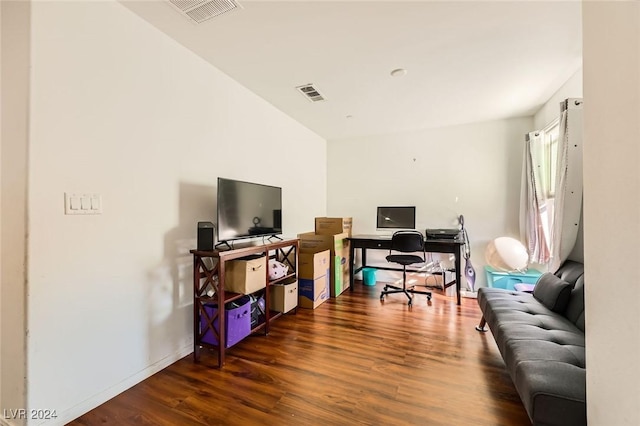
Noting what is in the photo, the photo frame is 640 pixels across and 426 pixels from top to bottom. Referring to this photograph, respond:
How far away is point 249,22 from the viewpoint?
1.88 m

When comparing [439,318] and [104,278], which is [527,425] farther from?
[104,278]

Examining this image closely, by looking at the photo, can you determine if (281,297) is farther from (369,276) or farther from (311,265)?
(369,276)

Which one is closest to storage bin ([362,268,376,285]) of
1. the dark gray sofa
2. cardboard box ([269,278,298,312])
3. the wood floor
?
the wood floor

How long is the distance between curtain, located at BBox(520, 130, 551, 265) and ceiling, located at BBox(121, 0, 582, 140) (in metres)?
0.52

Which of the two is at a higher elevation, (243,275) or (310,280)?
(243,275)

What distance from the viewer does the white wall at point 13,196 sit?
137cm

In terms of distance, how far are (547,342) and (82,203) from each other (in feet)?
9.23

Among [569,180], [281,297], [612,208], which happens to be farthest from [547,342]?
[281,297]

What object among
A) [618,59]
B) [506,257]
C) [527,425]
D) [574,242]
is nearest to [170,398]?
[527,425]

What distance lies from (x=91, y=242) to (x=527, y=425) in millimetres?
2659

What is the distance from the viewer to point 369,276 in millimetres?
4332

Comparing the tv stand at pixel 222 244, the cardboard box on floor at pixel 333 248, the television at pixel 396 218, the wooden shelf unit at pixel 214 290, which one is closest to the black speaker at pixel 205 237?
the wooden shelf unit at pixel 214 290

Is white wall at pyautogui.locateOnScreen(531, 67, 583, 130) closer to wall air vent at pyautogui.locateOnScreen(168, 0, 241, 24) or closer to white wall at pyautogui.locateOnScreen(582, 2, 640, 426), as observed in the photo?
white wall at pyautogui.locateOnScreen(582, 2, 640, 426)

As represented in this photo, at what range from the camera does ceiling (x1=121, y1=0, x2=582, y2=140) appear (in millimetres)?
1775
